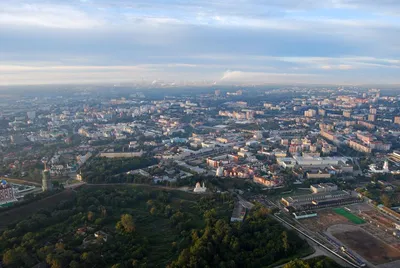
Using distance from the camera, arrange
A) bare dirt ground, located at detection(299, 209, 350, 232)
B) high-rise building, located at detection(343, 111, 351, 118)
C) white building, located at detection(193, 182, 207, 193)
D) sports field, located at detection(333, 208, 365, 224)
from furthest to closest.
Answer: high-rise building, located at detection(343, 111, 351, 118), white building, located at detection(193, 182, 207, 193), sports field, located at detection(333, 208, 365, 224), bare dirt ground, located at detection(299, 209, 350, 232)

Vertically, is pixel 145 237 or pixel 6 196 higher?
pixel 6 196

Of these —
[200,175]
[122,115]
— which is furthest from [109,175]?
[122,115]

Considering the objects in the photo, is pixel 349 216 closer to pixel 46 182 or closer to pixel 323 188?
pixel 323 188

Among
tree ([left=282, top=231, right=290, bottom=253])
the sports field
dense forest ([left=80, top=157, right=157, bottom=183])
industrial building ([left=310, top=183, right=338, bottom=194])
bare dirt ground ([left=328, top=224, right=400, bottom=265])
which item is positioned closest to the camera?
bare dirt ground ([left=328, top=224, right=400, bottom=265])

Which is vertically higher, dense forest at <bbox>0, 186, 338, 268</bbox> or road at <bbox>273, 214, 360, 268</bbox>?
dense forest at <bbox>0, 186, 338, 268</bbox>

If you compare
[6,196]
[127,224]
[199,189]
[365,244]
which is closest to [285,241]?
[365,244]

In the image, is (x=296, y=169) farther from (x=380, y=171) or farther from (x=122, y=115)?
(x=122, y=115)

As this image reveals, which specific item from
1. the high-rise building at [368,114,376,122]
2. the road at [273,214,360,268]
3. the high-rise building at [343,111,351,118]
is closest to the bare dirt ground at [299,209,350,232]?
the road at [273,214,360,268]

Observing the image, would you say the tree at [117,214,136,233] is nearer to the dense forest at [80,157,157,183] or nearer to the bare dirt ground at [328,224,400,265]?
the dense forest at [80,157,157,183]
